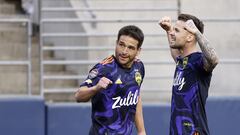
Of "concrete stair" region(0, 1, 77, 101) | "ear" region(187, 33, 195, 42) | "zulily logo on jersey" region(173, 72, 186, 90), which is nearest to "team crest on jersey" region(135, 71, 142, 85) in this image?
"zulily logo on jersey" region(173, 72, 186, 90)

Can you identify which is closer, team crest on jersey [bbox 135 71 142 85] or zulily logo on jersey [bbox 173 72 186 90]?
zulily logo on jersey [bbox 173 72 186 90]

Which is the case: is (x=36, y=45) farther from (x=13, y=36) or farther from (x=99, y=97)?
(x=99, y=97)

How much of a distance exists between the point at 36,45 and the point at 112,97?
5543mm

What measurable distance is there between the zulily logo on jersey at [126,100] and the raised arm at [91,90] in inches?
13.3

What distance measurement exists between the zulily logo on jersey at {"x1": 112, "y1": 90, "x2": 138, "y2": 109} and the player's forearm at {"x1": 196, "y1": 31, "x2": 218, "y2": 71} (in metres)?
0.86

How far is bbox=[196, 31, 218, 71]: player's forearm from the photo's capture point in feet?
22.0

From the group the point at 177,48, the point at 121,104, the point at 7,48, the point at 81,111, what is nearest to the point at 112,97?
the point at 121,104

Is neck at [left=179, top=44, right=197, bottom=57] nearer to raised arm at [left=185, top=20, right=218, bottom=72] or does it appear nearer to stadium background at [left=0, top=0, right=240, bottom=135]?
raised arm at [left=185, top=20, right=218, bottom=72]

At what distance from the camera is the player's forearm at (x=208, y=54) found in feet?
22.0

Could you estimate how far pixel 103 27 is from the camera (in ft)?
41.2

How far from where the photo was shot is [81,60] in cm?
1151

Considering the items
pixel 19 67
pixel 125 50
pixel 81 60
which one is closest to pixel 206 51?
pixel 125 50

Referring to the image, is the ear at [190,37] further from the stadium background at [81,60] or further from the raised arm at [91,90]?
the stadium background at [81,60]

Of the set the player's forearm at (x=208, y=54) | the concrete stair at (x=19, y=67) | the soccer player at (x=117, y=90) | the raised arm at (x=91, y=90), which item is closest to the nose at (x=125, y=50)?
the soccer player at (x=117, y=90)
